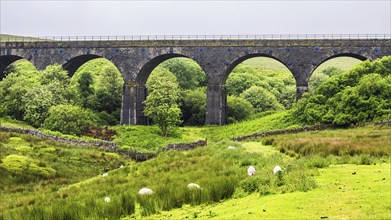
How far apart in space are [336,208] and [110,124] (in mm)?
50726

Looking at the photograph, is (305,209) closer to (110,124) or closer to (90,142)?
(90,142)

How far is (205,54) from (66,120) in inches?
724

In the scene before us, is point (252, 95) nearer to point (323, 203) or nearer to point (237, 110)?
point (237, 110)

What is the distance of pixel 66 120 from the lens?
1895 inches

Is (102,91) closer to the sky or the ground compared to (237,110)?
closer to the sky

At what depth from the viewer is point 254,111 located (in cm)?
7088

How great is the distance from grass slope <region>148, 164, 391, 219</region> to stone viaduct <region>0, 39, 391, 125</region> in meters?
39.3

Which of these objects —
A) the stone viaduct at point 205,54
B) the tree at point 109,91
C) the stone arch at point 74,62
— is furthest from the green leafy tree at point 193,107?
the stone arch at point 74,62

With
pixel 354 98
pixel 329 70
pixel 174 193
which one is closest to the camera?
pixel 174 193

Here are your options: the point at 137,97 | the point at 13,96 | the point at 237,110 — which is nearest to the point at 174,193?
the point at 137,97

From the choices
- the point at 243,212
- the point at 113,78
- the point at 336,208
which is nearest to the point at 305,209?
the point at 336,208

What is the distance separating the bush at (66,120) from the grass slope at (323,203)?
36624 millimetres

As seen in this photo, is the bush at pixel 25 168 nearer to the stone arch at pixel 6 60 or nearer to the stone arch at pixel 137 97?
the stone arch at pixel 137 97

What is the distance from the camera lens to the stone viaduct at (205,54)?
52.1 metres
